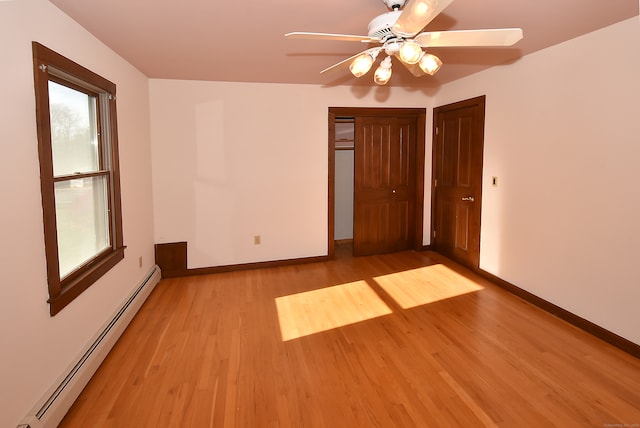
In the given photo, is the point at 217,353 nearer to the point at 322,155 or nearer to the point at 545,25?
the point at 322,155

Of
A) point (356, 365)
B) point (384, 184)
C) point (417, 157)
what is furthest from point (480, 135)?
point (356, 365)

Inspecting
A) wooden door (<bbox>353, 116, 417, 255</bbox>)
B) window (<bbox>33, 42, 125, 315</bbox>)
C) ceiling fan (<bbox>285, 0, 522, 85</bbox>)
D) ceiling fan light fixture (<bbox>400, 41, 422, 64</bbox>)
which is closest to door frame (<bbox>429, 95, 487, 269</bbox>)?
wooden door (<bbox>353, 116, 417, 255</bbox>)

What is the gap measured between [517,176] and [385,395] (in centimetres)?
268

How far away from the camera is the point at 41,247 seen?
2068mm

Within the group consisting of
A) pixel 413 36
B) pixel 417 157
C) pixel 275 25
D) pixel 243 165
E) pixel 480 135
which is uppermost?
pixel 275 25

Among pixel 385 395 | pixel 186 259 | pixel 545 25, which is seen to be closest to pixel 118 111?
pixel 186 259

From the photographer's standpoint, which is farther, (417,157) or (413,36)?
(417,157)

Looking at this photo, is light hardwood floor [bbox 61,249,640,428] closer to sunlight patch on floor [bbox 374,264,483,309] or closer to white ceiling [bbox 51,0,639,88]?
sunlight patch on floor [bbox 374,264,483,309]

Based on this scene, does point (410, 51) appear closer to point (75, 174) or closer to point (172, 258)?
point (75, 174)

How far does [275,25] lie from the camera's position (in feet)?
8.64

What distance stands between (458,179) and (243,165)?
2780mm

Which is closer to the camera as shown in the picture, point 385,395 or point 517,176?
point 385,395

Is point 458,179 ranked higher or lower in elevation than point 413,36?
lower

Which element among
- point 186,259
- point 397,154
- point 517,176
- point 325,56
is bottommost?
point 186,259
